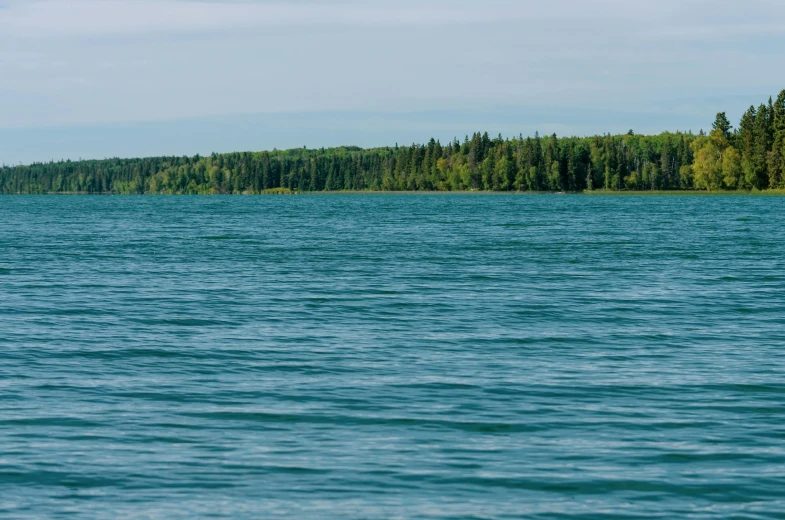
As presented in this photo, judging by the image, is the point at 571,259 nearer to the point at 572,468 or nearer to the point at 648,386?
the point at 648,386

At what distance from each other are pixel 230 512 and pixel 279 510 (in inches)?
21.9

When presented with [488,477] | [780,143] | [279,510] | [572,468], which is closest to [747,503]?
[572,468]

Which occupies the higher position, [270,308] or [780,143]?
[780,143]

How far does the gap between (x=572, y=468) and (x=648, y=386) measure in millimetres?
5798

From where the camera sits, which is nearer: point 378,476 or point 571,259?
point 378,476

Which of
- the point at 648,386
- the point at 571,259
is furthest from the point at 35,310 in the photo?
the point at 571,259

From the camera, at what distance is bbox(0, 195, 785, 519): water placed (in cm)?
1325

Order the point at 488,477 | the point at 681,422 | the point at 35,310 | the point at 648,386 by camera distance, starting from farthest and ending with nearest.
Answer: the point at 35,310
the point at 648,386
the point at 681,422
the point at 488,477

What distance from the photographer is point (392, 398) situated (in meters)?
18.5

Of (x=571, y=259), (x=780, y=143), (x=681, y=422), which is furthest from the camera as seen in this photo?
(x=780, y=143)

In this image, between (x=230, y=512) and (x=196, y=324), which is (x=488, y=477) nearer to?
(x=230, y=512)

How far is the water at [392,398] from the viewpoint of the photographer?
43.5 feet

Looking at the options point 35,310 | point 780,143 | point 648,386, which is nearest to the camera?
point 648,386

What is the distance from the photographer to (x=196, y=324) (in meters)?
28.6
